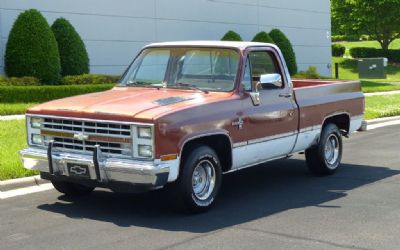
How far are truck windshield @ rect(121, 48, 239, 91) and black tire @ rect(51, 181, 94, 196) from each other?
145cm

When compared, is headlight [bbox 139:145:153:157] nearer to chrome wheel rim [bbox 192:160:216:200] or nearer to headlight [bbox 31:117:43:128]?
chrome wheel rim [bbox 192:160:216:200]

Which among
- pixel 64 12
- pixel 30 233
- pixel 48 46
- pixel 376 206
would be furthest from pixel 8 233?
pixel 64 12

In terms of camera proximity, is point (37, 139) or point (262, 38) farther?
point (262, 38)

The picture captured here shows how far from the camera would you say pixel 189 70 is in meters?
8.08

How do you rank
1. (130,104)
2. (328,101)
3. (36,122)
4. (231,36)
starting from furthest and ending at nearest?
(231,36) → (328,101) → (36,122) → (130,104)

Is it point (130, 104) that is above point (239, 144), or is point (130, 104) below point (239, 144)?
above

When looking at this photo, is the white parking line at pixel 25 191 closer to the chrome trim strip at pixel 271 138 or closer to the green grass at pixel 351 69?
the chrome trim strip at pixel 271 138

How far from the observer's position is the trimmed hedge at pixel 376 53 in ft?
175

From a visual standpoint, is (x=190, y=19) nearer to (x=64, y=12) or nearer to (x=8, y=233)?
(x=64, y=12)

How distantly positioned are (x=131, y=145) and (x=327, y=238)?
216 centimetres

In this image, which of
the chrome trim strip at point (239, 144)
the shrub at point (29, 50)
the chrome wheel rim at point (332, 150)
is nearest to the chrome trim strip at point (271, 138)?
the chrome trim strip at point (239, 144)

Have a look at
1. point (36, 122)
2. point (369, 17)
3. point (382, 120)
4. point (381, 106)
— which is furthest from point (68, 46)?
point (369, 17)

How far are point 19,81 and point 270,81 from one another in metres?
11.3

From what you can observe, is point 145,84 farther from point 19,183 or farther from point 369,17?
point 369,17
